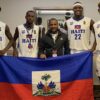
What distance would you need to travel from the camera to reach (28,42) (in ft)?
14.3

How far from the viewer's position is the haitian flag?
3922 mm

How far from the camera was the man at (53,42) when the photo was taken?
167 inches

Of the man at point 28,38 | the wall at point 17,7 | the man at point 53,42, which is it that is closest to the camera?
the man at point 53,42

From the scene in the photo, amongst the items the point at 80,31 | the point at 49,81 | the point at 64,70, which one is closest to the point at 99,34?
the point at 80,31

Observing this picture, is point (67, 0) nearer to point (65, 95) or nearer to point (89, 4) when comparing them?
point (89, 4)

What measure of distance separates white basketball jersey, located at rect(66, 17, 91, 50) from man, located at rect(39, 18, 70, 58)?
128 mm

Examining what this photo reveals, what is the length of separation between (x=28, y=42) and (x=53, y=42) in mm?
394

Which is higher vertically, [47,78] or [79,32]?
[79,32]

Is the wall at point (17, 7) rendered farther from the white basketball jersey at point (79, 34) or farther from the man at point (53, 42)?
the man at point (53, 42)

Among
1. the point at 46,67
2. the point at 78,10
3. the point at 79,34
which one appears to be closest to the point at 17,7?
the point at 78,10

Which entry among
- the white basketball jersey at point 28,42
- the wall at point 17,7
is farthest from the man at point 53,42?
the wall at point 17,7

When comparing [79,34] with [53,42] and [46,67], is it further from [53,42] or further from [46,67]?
[46,67]

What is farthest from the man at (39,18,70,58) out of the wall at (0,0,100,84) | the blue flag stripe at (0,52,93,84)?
the wall at (0,0,100,84)

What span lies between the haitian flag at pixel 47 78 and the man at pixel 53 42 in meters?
0.30
